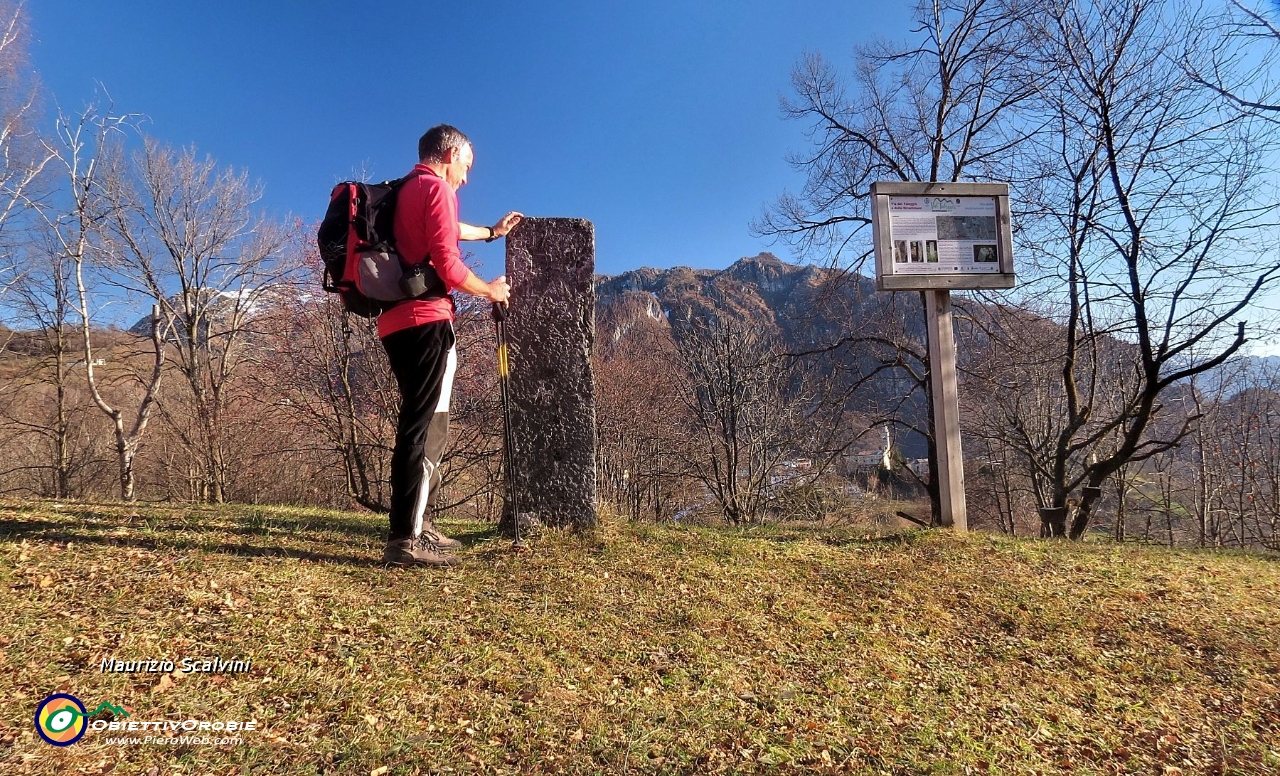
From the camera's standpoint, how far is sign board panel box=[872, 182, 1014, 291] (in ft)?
15.7

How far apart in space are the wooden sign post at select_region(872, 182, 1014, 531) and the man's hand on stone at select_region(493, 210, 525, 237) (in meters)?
3.06

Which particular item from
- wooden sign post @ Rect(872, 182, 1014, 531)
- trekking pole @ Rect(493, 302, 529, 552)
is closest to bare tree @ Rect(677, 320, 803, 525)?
wooden sign post @ Rect(872, 182, 1014, 531)

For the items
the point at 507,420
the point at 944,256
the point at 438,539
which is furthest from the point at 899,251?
the point at 438,539

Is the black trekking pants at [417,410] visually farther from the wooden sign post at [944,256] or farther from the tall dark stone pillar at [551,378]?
the wooden sign post at [944,256]

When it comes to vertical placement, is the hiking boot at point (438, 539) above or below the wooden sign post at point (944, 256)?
below

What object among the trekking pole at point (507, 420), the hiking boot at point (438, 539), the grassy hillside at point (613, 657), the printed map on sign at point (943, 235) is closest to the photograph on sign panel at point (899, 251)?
the printed map on sign at point (943, 235)

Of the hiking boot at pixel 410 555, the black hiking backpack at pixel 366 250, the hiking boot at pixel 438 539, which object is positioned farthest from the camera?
the hiking boot at pixel 438 539

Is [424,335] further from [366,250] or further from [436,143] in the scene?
[436,143]

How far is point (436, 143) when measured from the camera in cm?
299

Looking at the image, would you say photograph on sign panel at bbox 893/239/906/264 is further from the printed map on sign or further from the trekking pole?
the trekking pole

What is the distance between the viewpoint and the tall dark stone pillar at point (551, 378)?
3879 millimetres

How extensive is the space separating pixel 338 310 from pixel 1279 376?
23.0 metres

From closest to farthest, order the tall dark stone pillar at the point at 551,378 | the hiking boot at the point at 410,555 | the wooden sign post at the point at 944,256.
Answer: the hiking boot at the point at 410,555 < the tall dark stone pillar at the point at 551,378 < the wooden sign post at the point at 944,256

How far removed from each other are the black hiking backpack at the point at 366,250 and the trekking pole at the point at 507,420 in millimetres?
832
